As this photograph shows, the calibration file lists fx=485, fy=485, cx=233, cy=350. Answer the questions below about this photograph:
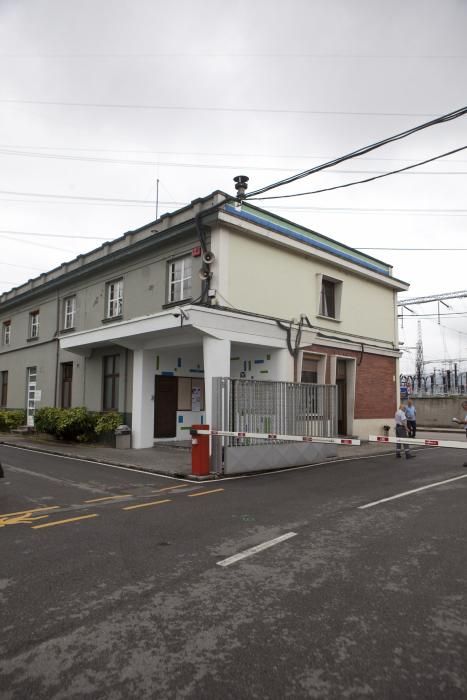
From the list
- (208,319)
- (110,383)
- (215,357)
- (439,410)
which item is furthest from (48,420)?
(439,410)

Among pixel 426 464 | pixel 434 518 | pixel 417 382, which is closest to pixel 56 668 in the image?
pixel 434 518

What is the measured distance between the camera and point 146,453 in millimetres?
14898

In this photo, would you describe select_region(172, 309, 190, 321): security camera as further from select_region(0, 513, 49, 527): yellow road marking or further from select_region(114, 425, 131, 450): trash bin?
select_region(0, 513, 49, 527): yellow road marking

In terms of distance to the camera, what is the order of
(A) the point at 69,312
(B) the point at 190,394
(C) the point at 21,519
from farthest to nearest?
(A) the point at 69,312 → (B) the point at 190,394 → (C) the point at 21,519

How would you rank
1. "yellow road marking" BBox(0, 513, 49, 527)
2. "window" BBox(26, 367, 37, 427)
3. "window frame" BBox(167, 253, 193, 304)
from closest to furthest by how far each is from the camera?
"yellow road marking" BBox(0, 513, 49, 527), "window frame" BBox(167, 253, 193, 304), "window" BBox(26, 367, 37, 427)

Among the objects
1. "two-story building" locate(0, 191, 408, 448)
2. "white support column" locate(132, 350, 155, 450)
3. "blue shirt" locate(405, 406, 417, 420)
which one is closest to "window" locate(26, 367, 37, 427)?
"two-story building" locate(0, 191, 408, 448)

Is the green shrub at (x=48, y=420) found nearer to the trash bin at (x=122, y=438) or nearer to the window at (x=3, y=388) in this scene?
the trash bin at (x=122, y=438)

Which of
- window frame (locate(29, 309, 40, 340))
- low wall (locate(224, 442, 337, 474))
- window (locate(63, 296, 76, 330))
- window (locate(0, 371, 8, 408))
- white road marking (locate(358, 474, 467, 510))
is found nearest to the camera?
white road marking (locate(358, 474, 467, 510))

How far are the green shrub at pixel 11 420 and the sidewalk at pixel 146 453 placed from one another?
3.13 meters

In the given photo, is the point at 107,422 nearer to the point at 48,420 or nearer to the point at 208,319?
the point at 48,420

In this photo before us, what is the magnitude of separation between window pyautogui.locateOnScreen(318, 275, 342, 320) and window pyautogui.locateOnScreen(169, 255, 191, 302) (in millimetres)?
5914

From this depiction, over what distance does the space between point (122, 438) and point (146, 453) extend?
5.70 ft

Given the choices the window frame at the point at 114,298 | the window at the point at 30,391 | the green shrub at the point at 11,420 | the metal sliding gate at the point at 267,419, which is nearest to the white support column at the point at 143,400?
the window frame at the point at 114,298

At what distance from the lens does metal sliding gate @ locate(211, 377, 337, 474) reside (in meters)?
11.4
